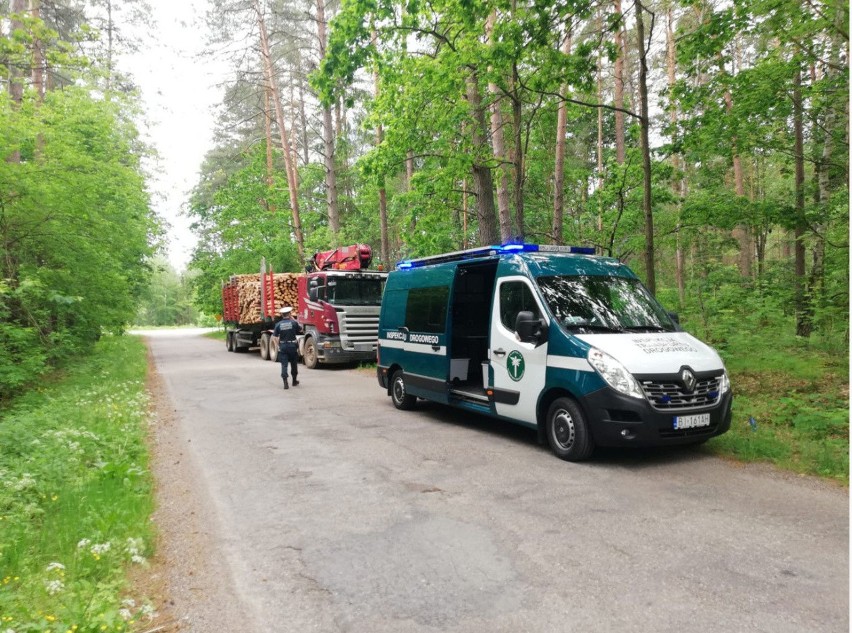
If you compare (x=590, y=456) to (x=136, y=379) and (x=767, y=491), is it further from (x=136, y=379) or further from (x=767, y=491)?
(x=136, y=379)

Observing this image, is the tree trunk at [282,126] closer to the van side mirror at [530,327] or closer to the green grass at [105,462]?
the green grass at [105,462]

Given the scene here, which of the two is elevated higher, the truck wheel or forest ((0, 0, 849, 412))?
forest ((0, 0, 849, 412))

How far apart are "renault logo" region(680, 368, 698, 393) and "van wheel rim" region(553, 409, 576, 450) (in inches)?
47.4

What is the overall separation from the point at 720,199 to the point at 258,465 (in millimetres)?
10019

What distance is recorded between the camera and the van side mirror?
6.47 m

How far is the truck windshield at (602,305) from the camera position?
6.60 meters

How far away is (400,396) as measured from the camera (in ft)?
32.0

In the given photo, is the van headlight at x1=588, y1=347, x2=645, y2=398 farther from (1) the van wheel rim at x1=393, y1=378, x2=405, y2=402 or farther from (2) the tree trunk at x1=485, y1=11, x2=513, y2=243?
(2) the tree trunk at x1=485, y1=11, x2=513, y2=243

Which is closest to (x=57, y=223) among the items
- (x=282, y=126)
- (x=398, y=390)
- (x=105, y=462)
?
(x=105, y=462)

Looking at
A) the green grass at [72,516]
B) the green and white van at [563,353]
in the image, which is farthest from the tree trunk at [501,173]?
the green grass at [72,516]

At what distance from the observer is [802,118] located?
12070 mm

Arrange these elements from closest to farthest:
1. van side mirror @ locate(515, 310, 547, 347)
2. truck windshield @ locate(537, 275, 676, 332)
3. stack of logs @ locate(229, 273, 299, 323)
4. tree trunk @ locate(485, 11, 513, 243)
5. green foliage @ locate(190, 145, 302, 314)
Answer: van side mirror @ locate(515, 310, 547, 347)
truck windshield @ locate(537, 275, 676, 332)
tree trunk @ locate(485, 11, 513, 243)
stack of logs @ locate(229, 273, 299, 323)
green foliage @ locate(190, 145, 302, 314)

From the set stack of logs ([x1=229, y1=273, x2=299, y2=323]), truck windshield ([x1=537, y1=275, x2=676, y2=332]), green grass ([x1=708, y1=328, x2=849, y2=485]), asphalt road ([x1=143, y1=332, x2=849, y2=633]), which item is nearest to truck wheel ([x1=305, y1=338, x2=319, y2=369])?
stack of logs ([x1=229, y1=273, x2=299, y2=323])

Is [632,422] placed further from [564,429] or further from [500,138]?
[500,138]
